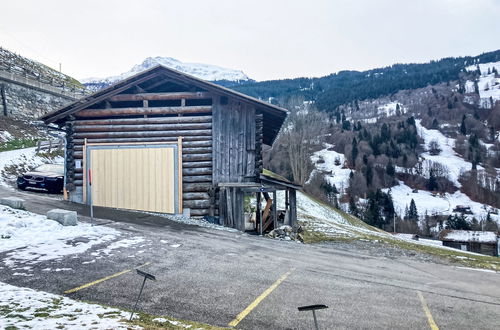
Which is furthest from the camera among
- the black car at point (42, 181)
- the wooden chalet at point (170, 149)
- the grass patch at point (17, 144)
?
the grass patch at point (17, 144)

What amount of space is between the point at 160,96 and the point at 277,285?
1121cm

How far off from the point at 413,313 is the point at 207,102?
1232 centimetres

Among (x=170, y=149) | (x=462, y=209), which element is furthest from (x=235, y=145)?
(x=462, y=209)

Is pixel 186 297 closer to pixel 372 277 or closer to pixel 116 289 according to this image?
pixel 116 289

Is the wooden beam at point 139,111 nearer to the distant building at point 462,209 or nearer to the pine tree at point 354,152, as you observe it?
the distant building at point 462,209

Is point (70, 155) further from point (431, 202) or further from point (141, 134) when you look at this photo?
point (431, 202)

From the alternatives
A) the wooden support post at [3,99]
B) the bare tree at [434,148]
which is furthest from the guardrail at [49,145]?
the bare tree at [434,148]

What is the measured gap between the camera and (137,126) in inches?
618

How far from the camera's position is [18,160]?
888 inches

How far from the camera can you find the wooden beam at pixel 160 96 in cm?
1552

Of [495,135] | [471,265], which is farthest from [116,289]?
[495,135]

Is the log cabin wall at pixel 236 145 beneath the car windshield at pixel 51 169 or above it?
above

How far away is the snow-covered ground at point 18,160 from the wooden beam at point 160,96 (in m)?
9.30

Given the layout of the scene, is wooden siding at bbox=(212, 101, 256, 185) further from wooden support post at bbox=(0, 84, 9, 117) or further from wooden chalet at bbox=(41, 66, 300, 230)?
wooden support post at bbox=(0, 84, 9, 117)
